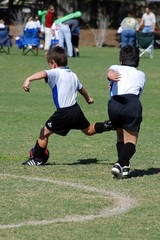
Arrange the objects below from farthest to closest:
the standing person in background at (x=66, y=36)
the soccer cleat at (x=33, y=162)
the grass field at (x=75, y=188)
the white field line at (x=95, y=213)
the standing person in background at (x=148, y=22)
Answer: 1. the standing person in background at (x=148, y=22)
2. the standing person in background at (x=66, y=36)
3. the soccer cleat at (x=33, y=162)
4. the white field line at (x=95, y=213)
5. the grass field at (x=75, y=188)

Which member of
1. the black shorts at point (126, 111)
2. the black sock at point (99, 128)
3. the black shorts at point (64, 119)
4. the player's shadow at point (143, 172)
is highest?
the black shorts at point (126, 111)

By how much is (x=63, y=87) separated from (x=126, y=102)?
96cm

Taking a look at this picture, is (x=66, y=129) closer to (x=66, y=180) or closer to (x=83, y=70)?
(x=66, y=180)

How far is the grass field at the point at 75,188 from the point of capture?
7029 mm

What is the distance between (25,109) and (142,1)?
122 ft

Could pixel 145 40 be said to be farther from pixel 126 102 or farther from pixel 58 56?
pixel 126 102

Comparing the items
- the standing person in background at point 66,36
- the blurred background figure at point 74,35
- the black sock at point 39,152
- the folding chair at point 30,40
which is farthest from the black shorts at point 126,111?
the folding chair at point 30,40

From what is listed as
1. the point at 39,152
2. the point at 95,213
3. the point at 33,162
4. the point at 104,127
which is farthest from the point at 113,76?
the point at 95,213

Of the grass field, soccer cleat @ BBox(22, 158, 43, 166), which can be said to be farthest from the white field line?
soccer cleat @ BBox(22, 158, 43, 166)

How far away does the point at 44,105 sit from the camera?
18516 millimetres

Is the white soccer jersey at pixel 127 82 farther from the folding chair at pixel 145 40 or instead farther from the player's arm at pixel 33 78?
the folding chair at pixel 145 40

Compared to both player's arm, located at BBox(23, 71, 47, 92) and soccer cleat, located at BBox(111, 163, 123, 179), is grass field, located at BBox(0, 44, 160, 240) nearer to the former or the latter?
soccer cleat, located at BBox(111, 163, 123, 179)

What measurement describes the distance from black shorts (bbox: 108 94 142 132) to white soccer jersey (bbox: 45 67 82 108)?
0.76 metres

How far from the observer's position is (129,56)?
9781mm
